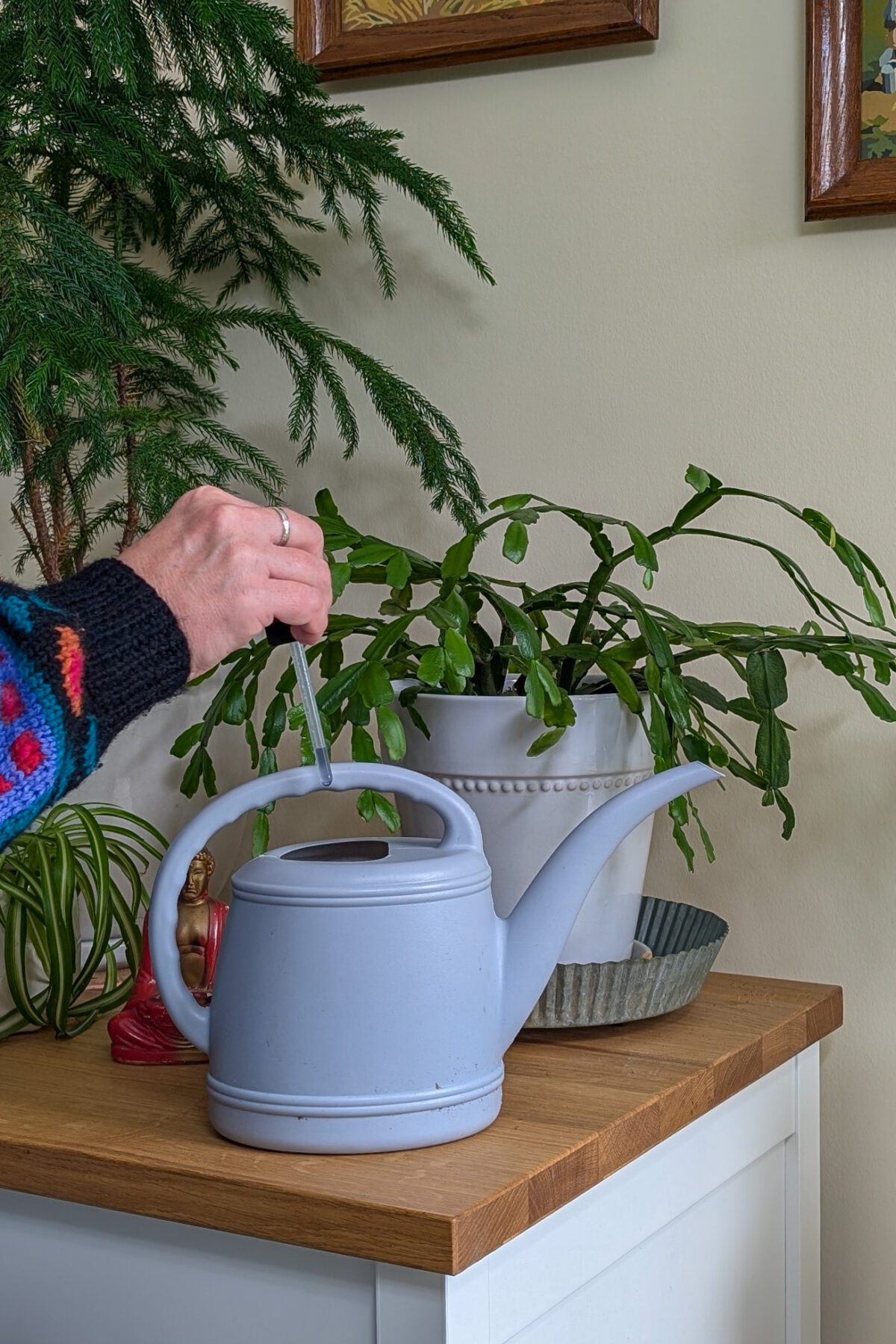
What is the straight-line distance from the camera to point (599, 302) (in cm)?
120

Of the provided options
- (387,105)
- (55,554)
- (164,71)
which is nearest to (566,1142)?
(55,554)

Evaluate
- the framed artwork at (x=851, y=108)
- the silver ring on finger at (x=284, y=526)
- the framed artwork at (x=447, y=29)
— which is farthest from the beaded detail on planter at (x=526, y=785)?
the framed artwork at (x=447, y=29)

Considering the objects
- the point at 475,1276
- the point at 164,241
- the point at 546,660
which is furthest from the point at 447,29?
the point at 475,1276

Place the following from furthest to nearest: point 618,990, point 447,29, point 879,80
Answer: point 447,29
point 879,80
point 618,990

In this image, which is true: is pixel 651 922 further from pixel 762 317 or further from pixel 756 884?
pixel 762 317

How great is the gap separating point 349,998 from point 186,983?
0.28m

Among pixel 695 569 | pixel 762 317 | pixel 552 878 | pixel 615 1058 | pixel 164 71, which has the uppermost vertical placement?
pixel 164 71

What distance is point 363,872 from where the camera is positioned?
2.36 ft

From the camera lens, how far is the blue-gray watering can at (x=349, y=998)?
2.31 ft

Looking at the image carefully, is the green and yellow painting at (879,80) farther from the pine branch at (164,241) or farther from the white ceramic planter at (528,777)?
the white ceramic planter at (528,777)

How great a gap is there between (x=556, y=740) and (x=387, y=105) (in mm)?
711

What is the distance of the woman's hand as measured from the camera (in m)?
0.73

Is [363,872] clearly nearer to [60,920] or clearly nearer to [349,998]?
[349,998]

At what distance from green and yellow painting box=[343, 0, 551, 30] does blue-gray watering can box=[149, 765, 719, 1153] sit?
802 mm
